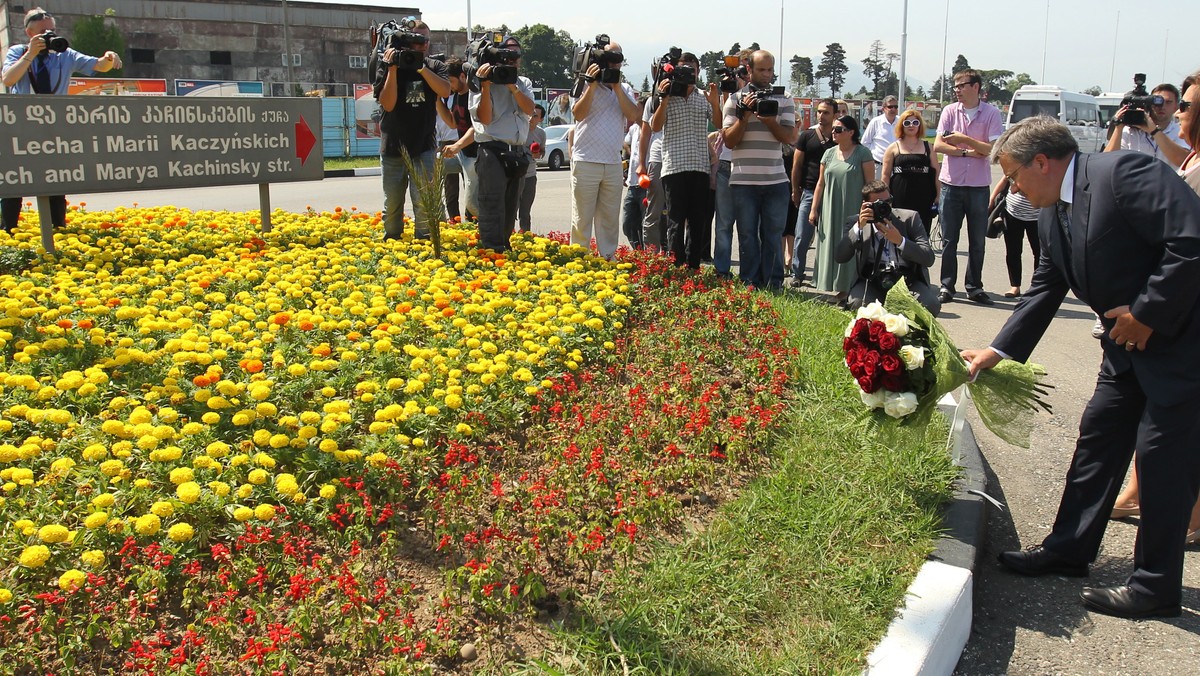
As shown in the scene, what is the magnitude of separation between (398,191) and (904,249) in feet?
13.7

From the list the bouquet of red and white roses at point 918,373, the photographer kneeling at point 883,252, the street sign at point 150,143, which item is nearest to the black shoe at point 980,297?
the photographer kneeling at point 883,252

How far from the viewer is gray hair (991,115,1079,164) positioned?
407 cm

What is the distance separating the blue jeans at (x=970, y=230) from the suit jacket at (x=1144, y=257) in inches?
224

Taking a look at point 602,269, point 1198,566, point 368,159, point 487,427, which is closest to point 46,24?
point 602,269

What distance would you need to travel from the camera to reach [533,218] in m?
15.4

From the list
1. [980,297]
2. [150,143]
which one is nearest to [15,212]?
[150,143]

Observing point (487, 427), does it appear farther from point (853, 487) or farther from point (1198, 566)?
point (1198, 566)

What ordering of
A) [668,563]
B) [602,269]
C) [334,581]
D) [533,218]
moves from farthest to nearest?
[533,218] < [602,269] < [668,563] < [334,581]

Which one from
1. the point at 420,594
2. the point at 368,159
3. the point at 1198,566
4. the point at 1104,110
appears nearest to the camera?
the point at 420,594

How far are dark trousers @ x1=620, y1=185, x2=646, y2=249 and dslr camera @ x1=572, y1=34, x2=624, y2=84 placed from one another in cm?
207

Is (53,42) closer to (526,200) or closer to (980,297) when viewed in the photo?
(526,200)

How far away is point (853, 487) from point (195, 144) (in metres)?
6.59

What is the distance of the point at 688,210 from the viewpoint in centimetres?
835

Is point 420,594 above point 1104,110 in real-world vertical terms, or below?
below
